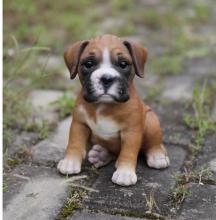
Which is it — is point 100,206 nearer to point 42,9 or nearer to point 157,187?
point 157,187

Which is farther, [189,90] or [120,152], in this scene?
[189,90]

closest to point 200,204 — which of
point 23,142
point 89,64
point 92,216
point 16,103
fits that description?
point 92,216

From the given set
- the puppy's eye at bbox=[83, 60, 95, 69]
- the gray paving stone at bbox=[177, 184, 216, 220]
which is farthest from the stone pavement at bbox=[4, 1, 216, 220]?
the puppy's eye at bbox=[83, 60, 95, 69]

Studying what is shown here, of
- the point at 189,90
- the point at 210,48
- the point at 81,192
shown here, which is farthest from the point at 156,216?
the point at 210,48

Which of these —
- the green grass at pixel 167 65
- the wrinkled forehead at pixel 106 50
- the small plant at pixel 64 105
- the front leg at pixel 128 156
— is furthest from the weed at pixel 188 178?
the green grass at pixel 167 65

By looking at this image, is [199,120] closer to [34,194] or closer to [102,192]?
[102,192]
